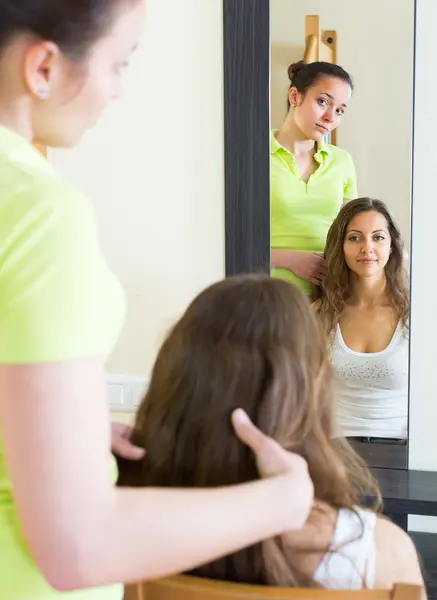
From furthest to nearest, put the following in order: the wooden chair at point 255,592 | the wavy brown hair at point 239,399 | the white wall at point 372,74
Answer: the white wall at point 372,74, the wavy brown hair at point 239,399, the wooden chair at point 255,592

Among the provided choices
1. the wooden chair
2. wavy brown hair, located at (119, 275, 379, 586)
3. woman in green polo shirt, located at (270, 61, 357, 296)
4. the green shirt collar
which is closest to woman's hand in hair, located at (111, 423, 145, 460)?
wavy brown hair, located at (119, 275, 379, 586)

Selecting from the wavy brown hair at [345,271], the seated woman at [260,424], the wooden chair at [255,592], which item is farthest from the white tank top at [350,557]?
the wavy brown hair at [345,271]

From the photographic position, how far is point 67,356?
1.48 ft

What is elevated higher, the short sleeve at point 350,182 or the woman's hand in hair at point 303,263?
the short sleeve at point 350,182

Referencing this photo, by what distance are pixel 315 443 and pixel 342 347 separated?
55cm

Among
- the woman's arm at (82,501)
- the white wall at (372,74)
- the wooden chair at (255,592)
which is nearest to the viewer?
the woman's arm at (82,501)

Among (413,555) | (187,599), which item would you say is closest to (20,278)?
(187,599)

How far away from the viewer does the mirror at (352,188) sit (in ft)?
4.26

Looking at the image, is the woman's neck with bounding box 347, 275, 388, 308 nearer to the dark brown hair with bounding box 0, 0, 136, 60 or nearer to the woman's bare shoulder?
the woman's bare shoulder

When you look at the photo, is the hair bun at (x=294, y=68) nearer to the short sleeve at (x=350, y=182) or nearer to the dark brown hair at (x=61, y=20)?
the short sleeve at (x=350, y=182)

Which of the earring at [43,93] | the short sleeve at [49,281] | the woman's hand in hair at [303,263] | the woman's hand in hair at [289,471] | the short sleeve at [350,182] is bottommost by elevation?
the woman's hand in hair at [289,471]

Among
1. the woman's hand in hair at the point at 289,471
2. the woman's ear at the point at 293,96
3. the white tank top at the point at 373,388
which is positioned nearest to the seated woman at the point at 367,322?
the white tank top at the point at 373,388

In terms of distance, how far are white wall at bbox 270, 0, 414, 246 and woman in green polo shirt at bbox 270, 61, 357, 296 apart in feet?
0.08

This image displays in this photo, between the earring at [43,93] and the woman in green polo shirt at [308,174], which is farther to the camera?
the woman in green polo shirt at [308,174]
